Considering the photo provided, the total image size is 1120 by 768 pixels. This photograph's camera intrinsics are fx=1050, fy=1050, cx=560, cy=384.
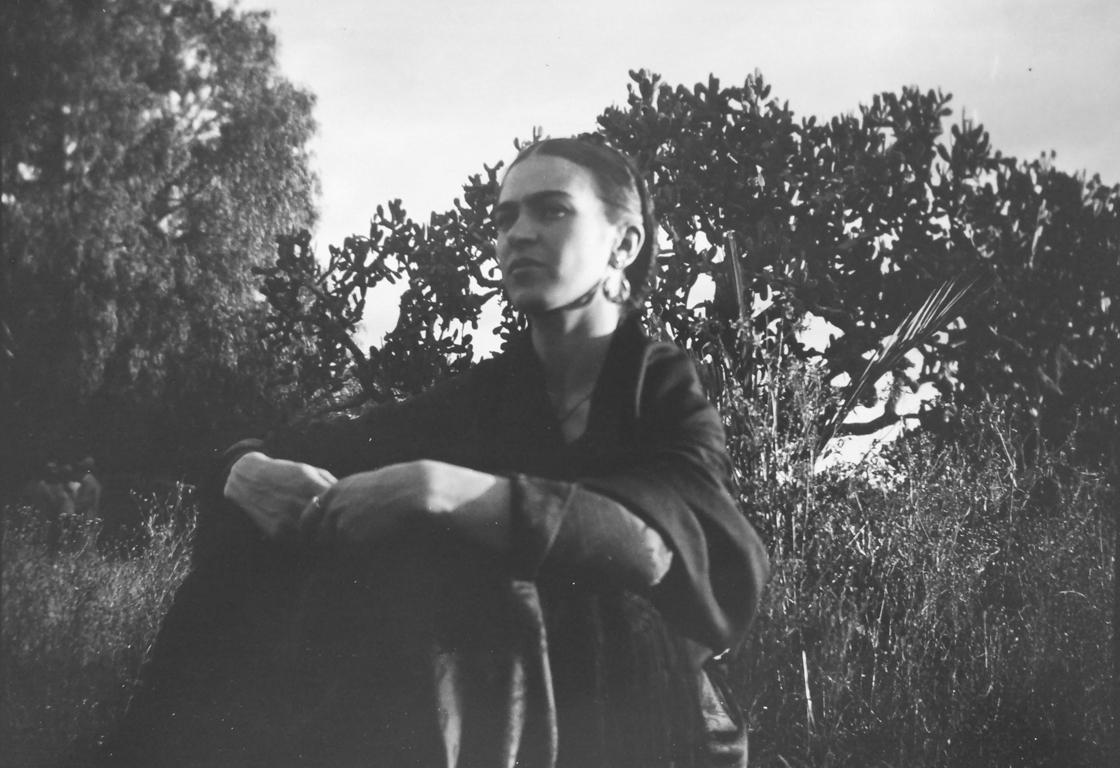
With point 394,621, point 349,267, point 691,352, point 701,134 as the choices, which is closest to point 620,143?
point 701,134

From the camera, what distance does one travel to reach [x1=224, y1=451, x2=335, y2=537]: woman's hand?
192 cm

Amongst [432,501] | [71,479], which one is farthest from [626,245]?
[71,479]

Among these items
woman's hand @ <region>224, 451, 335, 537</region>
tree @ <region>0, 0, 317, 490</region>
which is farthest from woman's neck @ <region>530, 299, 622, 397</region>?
tree @ <region>0, 0, 317, 490</region>

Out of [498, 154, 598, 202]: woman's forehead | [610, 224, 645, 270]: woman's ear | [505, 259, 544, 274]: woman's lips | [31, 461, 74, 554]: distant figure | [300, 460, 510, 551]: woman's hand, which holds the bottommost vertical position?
[31, 461, 74, 554]: distant figure

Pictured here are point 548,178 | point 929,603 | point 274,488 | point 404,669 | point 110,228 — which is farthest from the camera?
point 929,603

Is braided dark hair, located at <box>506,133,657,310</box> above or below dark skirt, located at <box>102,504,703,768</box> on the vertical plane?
above

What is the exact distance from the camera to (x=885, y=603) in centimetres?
356

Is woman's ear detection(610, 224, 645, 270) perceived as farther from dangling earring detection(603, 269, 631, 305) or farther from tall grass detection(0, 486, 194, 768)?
tall grass detection(0, 486, 194, 768)

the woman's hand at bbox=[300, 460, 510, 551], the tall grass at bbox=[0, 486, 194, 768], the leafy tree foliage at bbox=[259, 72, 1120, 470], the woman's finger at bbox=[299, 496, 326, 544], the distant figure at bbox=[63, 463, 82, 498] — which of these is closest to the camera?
the woman's hand at bbox=[300, 460, 510, 551]

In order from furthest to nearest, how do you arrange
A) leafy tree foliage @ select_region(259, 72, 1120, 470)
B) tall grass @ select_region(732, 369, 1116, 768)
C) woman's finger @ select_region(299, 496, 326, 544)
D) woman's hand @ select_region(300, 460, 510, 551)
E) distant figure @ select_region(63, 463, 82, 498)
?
tall grass @ select_region(732, 369, 1116, 768) < leafy tree foliage @ select_region(259, 72, 1120, 470) < distant figure @ select_region(63, 463, 82, 498) < woman's finger @ select_region(299, 496, 326, 544) < woman's hand @ select_region(300, 460, 510, 551)

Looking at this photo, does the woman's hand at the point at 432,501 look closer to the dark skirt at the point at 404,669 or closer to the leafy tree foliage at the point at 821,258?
the dark skirt at the point at 404,669

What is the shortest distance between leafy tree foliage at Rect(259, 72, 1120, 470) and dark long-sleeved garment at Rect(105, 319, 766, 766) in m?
0.61

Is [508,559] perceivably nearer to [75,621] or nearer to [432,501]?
[432,501]

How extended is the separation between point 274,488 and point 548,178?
2.60 feet
